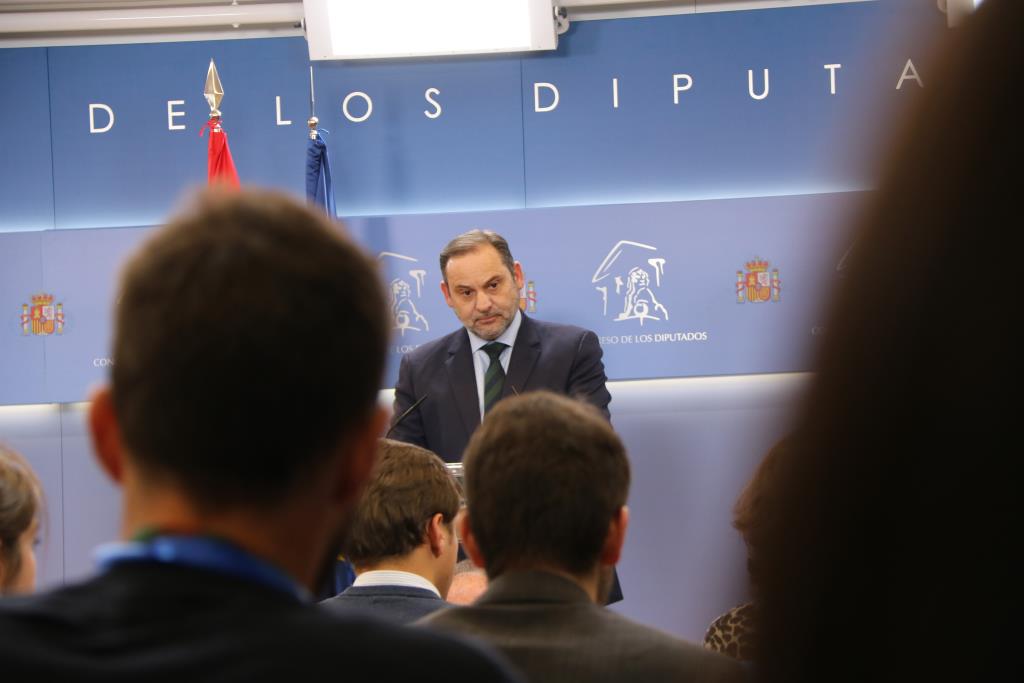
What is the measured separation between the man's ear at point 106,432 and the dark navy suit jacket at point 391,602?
1449mm

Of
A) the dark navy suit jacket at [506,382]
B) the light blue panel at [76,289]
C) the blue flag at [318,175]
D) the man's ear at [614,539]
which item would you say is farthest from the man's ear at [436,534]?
the light blue panel at [76,289]

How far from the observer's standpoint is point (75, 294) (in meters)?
5.98

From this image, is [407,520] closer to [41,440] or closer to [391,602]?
[391,602]

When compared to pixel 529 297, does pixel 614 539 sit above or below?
below

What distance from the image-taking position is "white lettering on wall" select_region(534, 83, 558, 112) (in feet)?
19.7

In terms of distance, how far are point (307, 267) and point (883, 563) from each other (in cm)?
51

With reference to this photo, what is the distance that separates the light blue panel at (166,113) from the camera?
6.08 m

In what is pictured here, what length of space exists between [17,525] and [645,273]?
13.6 ft

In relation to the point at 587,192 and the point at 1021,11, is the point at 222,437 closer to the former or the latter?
the point at 1021,11

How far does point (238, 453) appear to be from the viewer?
753mm

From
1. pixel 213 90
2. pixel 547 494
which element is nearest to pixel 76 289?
pixel 213 90

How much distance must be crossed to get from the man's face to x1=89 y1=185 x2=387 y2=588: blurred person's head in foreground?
3795 millimetres

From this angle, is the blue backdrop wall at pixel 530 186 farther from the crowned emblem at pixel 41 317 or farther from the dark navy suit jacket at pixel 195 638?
the dark navy suit jacket at pixel 195 638

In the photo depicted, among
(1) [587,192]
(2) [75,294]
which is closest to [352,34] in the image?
(1) [587,192]
